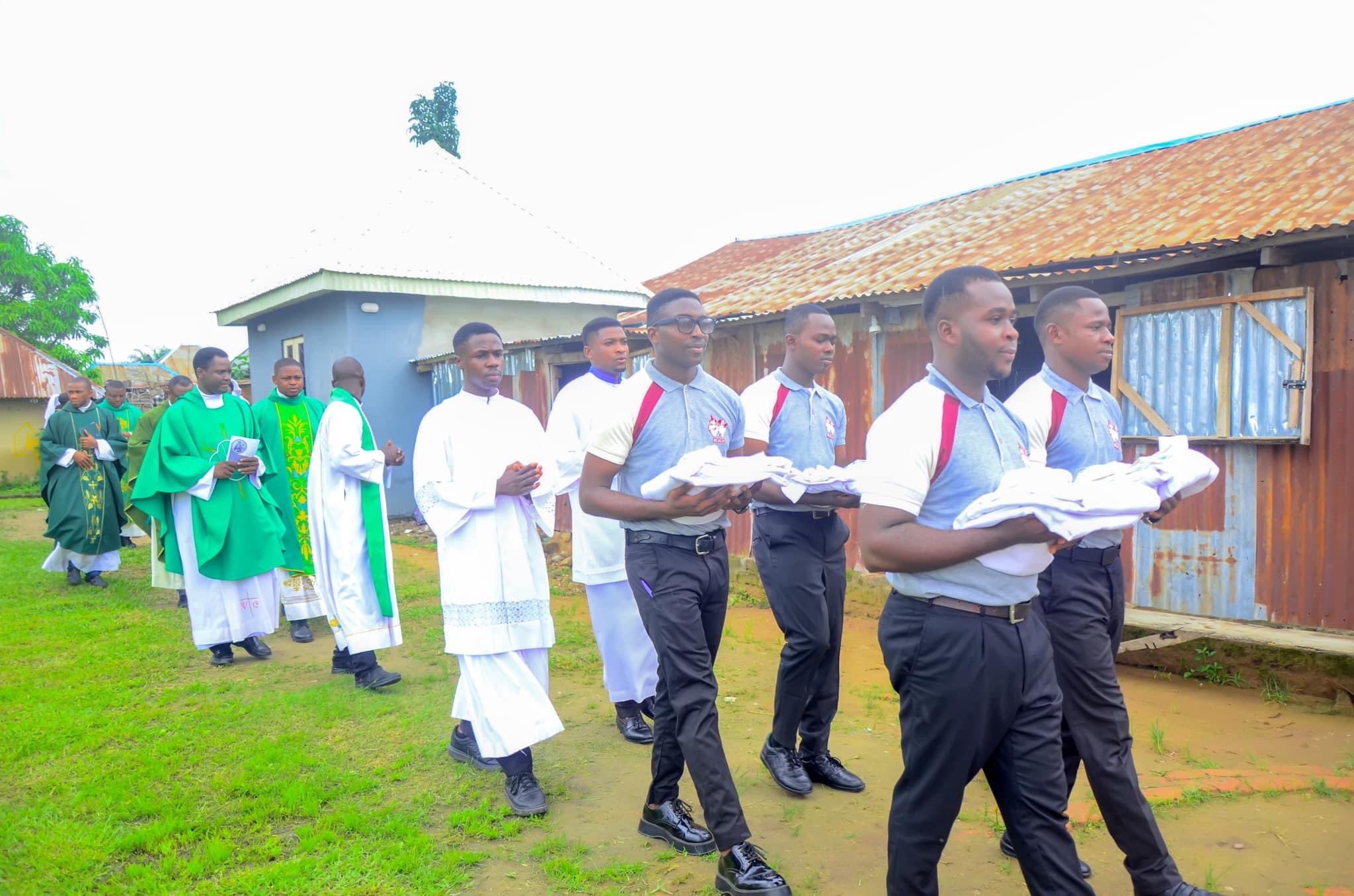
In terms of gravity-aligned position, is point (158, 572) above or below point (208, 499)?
below

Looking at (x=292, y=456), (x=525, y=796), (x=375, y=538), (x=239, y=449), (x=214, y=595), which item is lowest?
(x=525, y=796)

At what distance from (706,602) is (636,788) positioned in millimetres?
1257

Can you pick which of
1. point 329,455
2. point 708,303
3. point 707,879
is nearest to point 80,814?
point 329,455

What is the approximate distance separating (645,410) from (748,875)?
5.50 ft

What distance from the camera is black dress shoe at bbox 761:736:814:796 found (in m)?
3.99

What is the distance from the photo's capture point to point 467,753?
4.53 metres

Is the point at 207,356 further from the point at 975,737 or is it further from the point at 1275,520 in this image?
the point at 1275,520

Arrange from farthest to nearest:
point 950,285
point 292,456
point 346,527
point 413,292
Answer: point 413,292, point 292,456, point 346,527, point 950,285

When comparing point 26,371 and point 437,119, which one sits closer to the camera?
point 26,371

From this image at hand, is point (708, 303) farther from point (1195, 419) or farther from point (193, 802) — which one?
point (193, 802)

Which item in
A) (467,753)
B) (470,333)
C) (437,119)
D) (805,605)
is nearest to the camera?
(805,605)

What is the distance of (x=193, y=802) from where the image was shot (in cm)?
405

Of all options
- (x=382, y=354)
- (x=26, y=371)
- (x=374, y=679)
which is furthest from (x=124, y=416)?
(x=26, y=371)

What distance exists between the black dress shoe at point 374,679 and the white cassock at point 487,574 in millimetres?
1807
